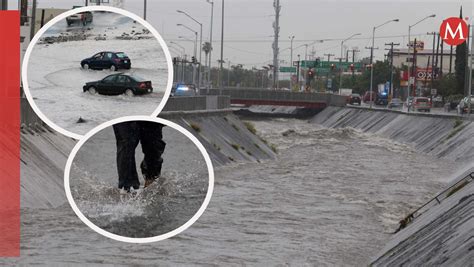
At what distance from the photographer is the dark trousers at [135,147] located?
4.12 metres

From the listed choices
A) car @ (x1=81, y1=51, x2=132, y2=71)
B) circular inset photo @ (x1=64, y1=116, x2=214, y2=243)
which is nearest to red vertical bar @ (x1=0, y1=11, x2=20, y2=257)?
Answer: car @ (x1=81, y1=51, x2=132, y2=71)

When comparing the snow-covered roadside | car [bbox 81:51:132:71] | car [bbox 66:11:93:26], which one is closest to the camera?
the snow-covered roadside

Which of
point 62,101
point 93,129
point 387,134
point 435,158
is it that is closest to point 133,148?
point 93,129

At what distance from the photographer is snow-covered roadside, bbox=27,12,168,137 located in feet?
14.1

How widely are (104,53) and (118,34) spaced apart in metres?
0.15

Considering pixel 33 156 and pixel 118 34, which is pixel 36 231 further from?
pixel 118 34

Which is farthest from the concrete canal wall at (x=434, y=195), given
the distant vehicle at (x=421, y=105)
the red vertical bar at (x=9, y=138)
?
the red vertical bar at (x=9, y=138)

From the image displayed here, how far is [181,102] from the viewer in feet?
145

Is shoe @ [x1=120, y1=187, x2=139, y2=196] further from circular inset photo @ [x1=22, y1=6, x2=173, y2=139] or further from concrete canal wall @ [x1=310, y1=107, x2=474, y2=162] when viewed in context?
concrete canal wall @ [x1=310, y1=107, x2=474, y2=162]

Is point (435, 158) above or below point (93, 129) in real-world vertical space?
below

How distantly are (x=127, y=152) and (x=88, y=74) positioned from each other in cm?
59

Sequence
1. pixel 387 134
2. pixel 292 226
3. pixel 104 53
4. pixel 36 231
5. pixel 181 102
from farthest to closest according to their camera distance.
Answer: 1. pixel 387 134
2. pixel 181 102
3. pixel 292 226
4. pixel 36 231
5. pixel 104 53

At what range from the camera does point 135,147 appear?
4.09m

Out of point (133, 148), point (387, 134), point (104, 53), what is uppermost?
point (104, 53)
